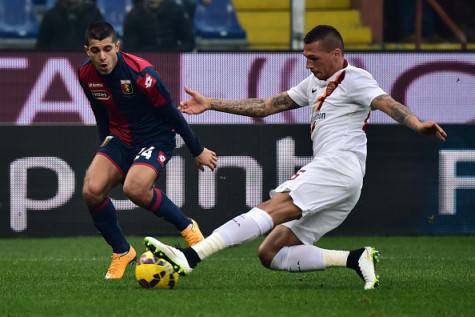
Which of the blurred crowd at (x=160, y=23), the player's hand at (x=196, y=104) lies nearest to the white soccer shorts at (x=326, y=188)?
the player's hand at (x=196, y=104)

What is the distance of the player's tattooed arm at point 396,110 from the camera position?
7320 millimetres

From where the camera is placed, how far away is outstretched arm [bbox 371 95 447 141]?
7.05 meters

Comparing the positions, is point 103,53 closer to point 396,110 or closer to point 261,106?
point 261,106

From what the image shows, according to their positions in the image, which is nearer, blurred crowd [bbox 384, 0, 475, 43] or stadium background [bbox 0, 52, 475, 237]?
stadium background [bbox 0, 52, 475, 237]

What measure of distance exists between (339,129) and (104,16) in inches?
320

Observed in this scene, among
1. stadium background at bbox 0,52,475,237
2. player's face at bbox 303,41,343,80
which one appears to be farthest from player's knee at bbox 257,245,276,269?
stadium background at bbox 0,52,475,237

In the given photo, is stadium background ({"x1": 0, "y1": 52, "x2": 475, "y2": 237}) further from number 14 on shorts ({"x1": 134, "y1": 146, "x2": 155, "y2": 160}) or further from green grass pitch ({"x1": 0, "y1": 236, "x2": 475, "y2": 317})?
number 14 on shorts ({"x1": 134, "y1": 146, "x2": 155, "y2": 160})

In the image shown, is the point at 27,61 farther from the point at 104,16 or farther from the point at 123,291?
the point at 123,291

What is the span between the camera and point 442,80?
13.6m

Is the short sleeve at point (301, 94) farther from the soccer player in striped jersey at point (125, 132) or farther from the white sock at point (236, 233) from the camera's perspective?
the white sock at point (236, 233)

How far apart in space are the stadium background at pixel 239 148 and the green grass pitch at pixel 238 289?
1593 mm

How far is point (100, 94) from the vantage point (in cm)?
894

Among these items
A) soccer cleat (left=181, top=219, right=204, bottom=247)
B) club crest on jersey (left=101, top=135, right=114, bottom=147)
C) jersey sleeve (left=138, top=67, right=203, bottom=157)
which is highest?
jersey sleeve (left=138, top=67, right=203, bottom=157)

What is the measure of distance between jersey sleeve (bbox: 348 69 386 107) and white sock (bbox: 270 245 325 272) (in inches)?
41.5
